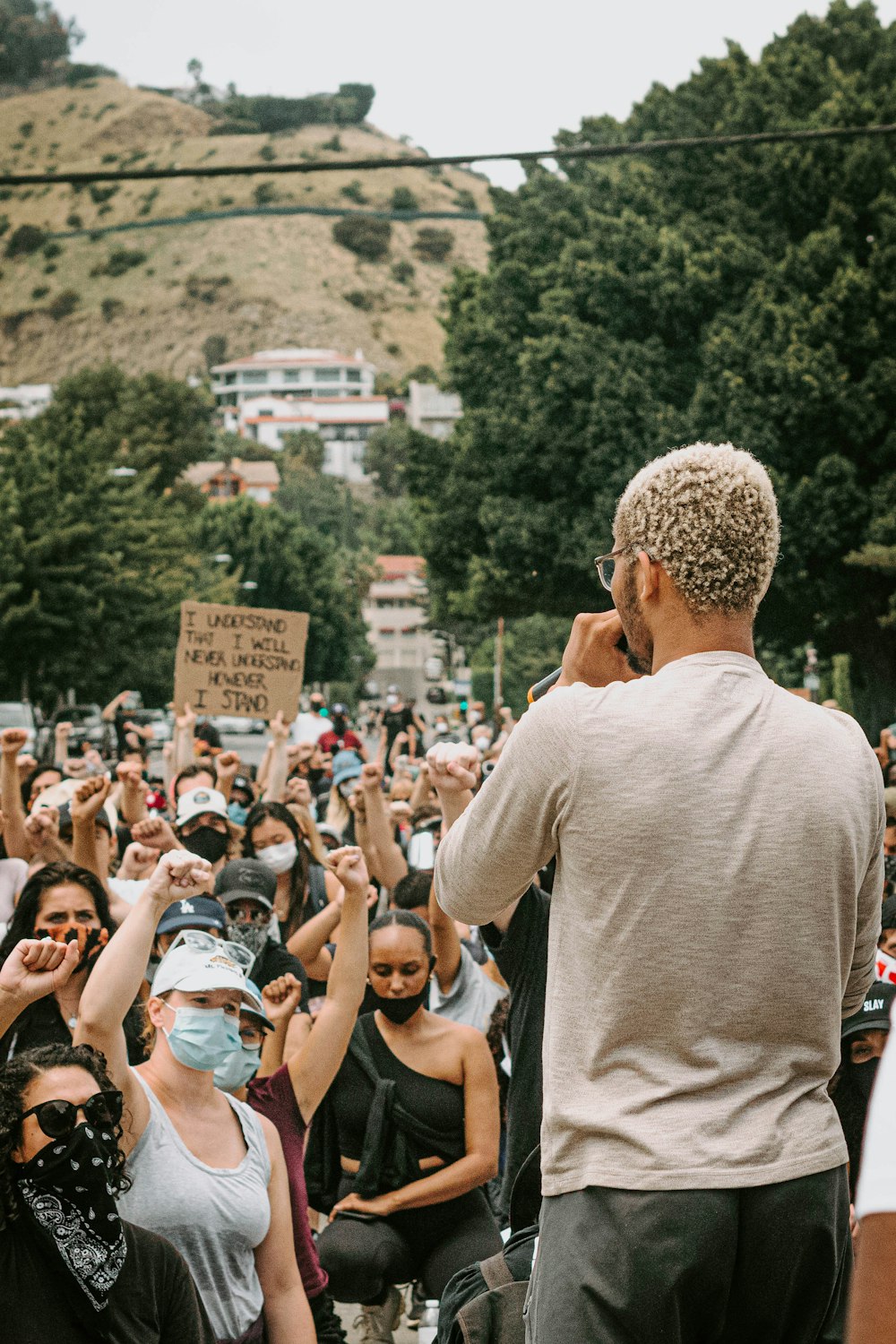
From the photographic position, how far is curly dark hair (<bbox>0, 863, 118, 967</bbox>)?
18.5 feet

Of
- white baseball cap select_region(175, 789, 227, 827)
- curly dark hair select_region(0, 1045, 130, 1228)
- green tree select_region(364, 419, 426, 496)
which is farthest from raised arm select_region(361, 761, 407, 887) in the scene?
green tree select_region(364, 419, 426, 496)

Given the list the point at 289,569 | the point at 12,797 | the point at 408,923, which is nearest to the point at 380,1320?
the point at 408,923

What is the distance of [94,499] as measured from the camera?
147ft

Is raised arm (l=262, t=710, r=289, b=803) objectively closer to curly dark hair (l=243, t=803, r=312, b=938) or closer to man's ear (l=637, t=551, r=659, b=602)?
curly dark hair (l=243, t=803, r=312, b=938)

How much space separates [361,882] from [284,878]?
3237 millimetres

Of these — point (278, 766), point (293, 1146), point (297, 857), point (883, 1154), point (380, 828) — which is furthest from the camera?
point (278, 766)

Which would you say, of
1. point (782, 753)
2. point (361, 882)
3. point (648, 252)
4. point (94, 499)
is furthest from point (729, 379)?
point (782, 753)

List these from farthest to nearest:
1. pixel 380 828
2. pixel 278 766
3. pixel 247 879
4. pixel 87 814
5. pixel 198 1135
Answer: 1. pixel 278 766
2. pixel 380 828
3. pixel 247 879
4. pixel 87 814
5. pixel 198 1135

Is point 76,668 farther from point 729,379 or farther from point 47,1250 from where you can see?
point 47,1250

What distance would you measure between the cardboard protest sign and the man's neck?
10335 mm

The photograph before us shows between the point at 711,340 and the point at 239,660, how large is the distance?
24564 millimetres

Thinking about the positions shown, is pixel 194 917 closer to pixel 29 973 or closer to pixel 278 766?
pixel 29 973

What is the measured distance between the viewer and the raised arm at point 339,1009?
5008 millimetres

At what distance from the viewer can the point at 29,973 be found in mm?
3865
